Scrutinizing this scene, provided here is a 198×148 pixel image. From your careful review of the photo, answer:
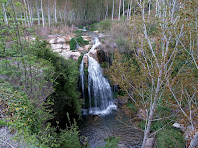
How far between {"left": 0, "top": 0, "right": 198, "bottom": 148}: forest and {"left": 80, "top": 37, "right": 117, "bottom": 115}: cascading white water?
0.09 meters

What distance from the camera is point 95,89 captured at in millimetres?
13055

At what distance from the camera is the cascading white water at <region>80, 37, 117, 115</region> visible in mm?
12586

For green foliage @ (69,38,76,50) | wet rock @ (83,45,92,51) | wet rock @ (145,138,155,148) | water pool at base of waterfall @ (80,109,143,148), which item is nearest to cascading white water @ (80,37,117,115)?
wet rock @ (83,45,92,51)

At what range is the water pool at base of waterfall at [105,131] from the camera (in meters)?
8.55

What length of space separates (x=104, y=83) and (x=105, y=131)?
5.04 metres

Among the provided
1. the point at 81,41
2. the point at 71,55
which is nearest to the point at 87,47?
the point at 81,41

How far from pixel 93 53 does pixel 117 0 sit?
20.0m

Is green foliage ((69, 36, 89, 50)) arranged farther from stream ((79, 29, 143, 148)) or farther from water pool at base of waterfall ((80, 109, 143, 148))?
water pool at base of waterfall ((80, 109, 143, 148))

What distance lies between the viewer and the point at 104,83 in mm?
13664

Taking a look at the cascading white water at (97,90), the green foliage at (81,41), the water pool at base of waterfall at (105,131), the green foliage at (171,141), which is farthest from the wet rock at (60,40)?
the green foliage at (171,141)

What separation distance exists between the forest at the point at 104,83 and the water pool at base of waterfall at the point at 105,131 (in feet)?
0.20

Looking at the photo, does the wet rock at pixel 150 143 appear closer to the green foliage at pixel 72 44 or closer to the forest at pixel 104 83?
the forest at pixel 104 83

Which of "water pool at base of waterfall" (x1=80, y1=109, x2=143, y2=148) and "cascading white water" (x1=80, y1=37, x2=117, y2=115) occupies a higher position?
"cascading white water" (x1=80, y1=37, x2=117, y2=115)

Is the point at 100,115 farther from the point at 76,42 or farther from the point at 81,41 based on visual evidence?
the point at 81,41
